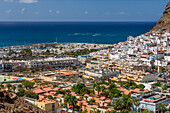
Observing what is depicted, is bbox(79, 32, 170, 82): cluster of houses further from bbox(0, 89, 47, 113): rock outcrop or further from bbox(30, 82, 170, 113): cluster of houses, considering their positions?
bbox(0, 89, 47, 113): rock outcrop

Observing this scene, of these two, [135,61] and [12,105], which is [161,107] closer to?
[12,105]

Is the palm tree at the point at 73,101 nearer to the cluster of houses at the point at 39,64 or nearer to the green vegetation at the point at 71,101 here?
the green vegetation at the point at 71,101

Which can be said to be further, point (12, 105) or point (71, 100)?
point (71, 100)

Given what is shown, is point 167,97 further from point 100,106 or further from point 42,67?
point 42,67

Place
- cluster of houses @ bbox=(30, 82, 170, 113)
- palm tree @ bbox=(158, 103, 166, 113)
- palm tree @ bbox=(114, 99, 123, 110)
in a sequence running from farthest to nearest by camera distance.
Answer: cluster of houses @ bbox=(30, 82, 170, 113)
palm tree @ bbox=(114, 99, 123, 110)
palm tree @ bbox=(158, 103, 166, 113)

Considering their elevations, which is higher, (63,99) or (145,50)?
(145,50)

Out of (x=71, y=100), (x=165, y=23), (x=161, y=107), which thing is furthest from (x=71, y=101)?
(x=165, y=23)

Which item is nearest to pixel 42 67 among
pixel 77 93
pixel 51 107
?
pixel 77 93

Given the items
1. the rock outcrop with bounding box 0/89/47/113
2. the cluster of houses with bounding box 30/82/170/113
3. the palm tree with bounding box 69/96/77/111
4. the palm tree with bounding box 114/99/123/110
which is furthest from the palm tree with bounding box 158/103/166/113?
the rock outcrop with bounding box 0/89/47/113

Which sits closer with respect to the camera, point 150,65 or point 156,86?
point 156,86

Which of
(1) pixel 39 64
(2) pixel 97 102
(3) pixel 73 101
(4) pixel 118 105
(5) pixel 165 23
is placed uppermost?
(5) pixel 165 23

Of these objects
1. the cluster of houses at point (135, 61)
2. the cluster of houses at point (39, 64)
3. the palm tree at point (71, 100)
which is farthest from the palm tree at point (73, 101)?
the cluster of houses at point (39, 64)
